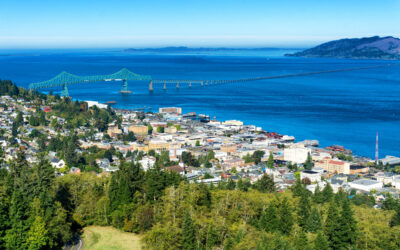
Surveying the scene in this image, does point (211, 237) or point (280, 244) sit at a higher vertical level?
point (280, 244)

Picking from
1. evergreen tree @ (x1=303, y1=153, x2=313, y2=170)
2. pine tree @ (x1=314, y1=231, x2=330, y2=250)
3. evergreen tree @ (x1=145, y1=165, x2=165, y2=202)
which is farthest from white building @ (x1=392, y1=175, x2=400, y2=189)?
pine tree @ (x1=314, y1=231, x2=330, y2=250)

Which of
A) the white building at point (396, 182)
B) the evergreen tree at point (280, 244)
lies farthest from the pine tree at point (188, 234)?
the white building at point (396, 182)

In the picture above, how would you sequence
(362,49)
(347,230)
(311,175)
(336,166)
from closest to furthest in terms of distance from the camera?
(347,230)
(311,175)
(336,166)
(362,49)

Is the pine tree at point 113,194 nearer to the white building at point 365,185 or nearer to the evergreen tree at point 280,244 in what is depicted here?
the evergreen tree at point 280,244

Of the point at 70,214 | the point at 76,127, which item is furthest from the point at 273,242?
the point at 76,127

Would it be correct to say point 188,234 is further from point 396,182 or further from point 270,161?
point 270,161

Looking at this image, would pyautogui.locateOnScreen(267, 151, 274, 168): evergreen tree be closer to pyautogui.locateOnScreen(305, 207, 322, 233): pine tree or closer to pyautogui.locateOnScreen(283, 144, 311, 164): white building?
pyautogui.locateOnScreen(283, 144, 311, 164): white building

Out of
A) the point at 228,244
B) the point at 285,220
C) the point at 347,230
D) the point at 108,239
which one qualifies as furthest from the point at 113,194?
the point at 347,230

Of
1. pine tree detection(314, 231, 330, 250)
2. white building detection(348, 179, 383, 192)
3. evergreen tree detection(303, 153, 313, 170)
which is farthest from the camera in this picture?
evergreen tree detection(303, 153, 313, 170)
